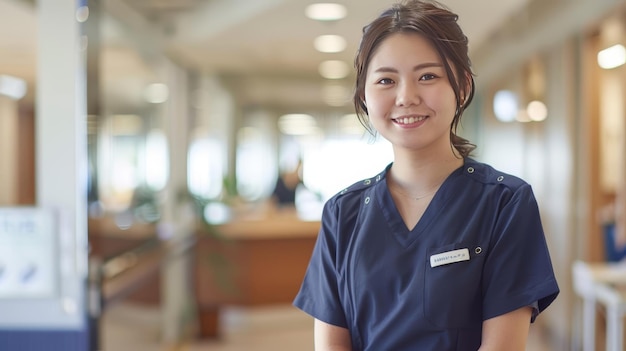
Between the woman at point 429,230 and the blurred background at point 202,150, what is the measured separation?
1.63 m

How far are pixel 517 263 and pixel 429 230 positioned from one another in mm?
145

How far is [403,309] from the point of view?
113 centimetres

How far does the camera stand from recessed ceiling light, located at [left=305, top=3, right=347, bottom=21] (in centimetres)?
477

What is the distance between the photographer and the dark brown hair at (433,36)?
1.14 metres

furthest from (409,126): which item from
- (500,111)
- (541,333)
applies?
(500,111)

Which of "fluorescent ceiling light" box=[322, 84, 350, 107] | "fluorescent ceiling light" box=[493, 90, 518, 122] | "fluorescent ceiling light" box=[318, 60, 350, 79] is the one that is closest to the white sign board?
"fluorescent ceiling light" box=[318, 60, 350, 79]

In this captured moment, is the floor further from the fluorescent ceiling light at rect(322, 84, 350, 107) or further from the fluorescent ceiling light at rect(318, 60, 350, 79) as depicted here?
the fluorescent ceiling light at rect(322, 84, 350, 107)

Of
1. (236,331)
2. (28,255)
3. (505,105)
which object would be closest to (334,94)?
(505,105)

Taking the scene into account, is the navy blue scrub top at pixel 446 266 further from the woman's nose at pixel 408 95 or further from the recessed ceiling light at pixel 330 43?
the recessed ceiling light at pixel 330 43

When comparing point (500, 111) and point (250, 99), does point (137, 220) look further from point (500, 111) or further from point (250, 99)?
point (250, 99)

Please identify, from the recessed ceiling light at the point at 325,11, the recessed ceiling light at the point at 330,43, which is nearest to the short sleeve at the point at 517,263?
the recessed ceiling light at the point at 325,11

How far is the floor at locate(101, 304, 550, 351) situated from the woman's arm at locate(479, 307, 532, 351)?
2933 millimetres

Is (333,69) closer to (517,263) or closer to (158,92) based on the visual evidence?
(158,92)

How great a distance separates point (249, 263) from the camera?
7.60m
